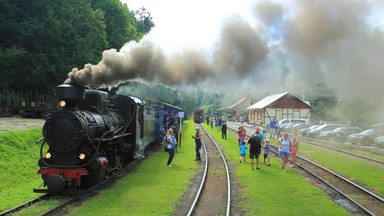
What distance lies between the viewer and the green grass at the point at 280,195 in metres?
7.12

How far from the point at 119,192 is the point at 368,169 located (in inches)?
423

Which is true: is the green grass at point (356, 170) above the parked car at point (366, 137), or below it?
below

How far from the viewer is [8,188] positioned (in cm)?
950

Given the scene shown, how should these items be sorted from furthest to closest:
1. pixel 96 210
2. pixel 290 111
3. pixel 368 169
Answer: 1. pixel 290 111
2. pixel 368 169
3. pixel 96 210

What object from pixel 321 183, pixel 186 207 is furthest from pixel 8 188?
pixel 321 183

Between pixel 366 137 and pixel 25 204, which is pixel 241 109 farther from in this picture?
pixel 25 204

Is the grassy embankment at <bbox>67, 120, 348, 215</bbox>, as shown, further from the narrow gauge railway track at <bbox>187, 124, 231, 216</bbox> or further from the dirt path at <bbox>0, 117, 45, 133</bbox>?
the dirt path at <bbox>0, 117, 45, 133</bbox>

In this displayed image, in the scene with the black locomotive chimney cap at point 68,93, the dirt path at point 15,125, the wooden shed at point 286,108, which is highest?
the wooden shed at point 286,108

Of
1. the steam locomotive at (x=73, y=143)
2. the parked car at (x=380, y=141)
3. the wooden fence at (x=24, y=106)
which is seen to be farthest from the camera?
the wooden fence at (x=24, y=106)

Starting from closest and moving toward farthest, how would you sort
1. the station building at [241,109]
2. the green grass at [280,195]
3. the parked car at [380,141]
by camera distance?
the green grass at [280,195]
the parked car at [380,141]
the station building at [241,109]

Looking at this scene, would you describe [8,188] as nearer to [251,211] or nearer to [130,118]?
[130,118]

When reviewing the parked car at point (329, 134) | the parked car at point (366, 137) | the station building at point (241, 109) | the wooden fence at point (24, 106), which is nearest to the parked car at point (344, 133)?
the parked car at point (329, 134)

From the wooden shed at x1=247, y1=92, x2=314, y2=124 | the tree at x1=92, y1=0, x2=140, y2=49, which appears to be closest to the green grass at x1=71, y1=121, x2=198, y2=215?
the tree at x1=92, y1=0, x2=140, y2=49

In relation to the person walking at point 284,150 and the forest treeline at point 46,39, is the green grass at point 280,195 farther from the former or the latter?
the forest treeline at point 46,39
